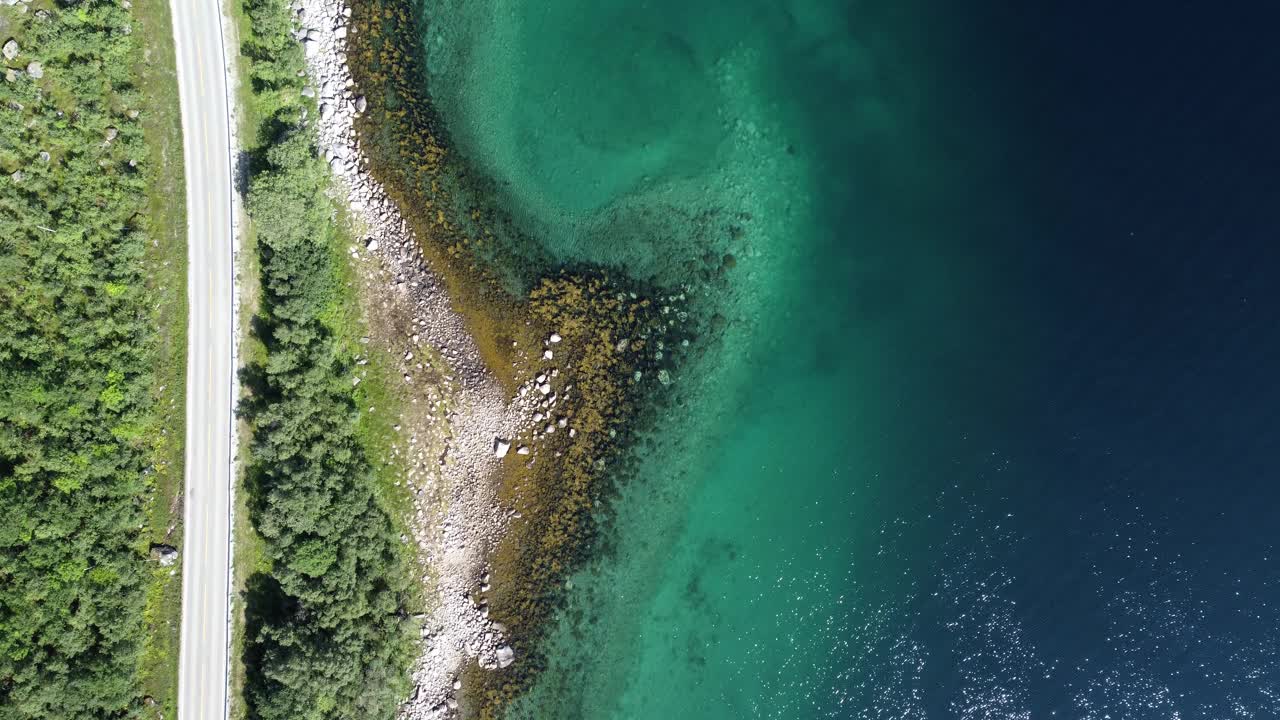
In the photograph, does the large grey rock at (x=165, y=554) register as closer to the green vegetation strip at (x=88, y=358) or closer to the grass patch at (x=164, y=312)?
the grass patch at (x=164, y=312)

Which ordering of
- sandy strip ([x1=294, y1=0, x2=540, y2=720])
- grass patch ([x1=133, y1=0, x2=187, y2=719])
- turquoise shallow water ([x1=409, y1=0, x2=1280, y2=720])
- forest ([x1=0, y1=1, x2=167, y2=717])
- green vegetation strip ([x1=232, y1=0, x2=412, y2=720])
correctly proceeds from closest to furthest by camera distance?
1. forest ([x1=0, y1=1, x2=167, y2=717])
2. green vegetation strip ([x1=232, y1=0, x2=412, y2=720])
3. grass patch ([x1=133, y1=0, x2=187, y2=719])
4. sandy strip ([x1=294, y1=0, x2=540, y2=720])
5. turquoise shallow water ([x1=409, y1=0, x2=1280, y2=720])

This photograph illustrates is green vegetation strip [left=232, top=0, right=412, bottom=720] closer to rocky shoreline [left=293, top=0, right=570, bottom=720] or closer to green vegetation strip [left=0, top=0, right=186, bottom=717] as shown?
rocky shoreline [left=293, top=0, right=570, bottom=720]

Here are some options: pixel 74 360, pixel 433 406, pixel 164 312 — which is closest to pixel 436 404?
pixel 433 406

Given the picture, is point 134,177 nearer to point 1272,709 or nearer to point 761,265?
point 761,265

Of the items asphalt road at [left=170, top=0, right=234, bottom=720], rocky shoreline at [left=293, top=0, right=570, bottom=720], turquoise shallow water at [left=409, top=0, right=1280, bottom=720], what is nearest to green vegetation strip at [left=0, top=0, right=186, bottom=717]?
asphalt road at [left=170, top=0, right=234, bottom=720]

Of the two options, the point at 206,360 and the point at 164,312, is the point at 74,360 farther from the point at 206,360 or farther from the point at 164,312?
the point at 206,360

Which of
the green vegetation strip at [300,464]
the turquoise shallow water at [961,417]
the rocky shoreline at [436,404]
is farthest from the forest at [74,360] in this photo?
the turquoise shallow water at [961,417]

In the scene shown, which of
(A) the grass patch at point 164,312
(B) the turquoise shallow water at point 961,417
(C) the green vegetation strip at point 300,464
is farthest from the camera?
(B) the turquoise shallow water at point 961,417
